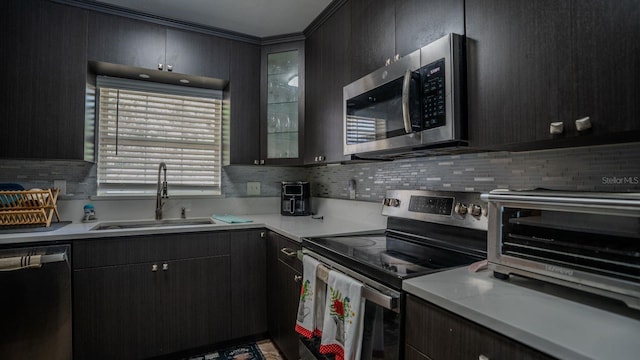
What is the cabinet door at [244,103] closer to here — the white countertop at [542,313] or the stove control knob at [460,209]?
the stove control knob at [460,209]

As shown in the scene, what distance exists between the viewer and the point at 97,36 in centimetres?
206

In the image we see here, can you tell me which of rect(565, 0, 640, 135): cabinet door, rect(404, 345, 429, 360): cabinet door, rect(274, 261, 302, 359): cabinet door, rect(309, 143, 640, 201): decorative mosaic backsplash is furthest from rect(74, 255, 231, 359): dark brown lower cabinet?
Answer: rect(565, 0, 640, 135): cabinet door

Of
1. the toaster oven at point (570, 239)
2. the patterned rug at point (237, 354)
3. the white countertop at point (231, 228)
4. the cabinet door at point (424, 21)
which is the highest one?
the cabinet door at point (424, 21)

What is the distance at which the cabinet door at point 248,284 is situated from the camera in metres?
2.15

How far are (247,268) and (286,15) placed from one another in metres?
1.81

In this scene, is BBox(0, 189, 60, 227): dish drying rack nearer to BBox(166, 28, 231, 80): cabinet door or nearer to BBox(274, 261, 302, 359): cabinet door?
BBox(166, 28, 231, 80): cabinet door

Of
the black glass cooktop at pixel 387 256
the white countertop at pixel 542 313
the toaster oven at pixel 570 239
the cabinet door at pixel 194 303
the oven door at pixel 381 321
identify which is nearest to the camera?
the white countertop at pixel 542 313

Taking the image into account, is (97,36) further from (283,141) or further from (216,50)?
(283,141)

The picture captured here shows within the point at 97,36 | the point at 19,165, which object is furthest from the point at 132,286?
the point at 97,36

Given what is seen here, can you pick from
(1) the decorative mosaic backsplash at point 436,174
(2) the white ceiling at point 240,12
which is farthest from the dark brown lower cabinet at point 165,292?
(2) the white ceiling at point 240,12

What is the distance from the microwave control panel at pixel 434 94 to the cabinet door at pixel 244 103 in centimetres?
162

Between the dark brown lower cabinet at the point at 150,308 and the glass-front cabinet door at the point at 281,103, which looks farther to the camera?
the glass-front cabinet door at the point at 281,103

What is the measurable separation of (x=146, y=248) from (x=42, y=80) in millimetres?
1228

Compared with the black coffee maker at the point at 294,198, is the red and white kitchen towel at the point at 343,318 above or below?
below
